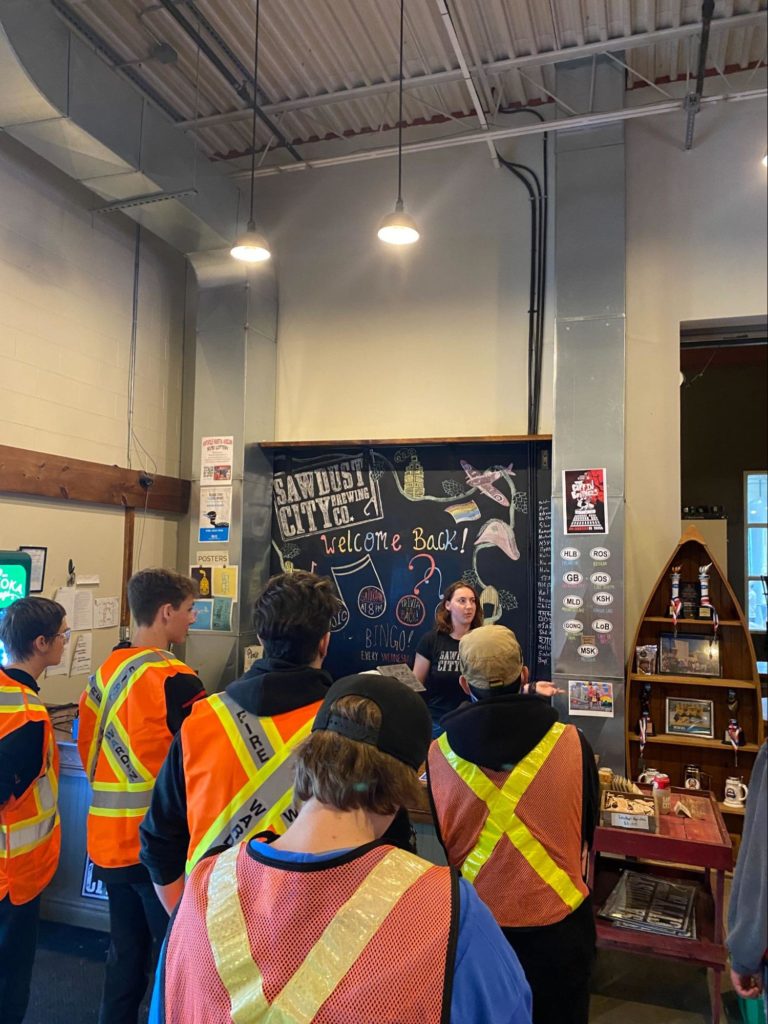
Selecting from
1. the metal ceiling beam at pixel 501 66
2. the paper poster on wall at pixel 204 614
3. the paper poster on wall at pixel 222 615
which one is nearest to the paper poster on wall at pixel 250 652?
the paper poster on wall at pixel 222 615

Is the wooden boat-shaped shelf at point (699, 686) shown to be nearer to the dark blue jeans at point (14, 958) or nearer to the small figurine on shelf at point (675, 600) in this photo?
the small figurine on shelf at point (675, 600)

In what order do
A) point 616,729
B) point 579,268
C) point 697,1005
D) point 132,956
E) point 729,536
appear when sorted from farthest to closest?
point 729,536 < point 579,268 < point 616,729 < point 697,1005 < point 132,956

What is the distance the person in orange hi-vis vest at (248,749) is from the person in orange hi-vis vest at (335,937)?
0.56 metres

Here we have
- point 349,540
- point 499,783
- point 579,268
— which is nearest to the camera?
point 499,783

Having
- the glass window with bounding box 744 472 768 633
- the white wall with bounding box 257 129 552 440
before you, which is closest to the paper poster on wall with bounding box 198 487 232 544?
the white wall with bounding box 257 129 552 440

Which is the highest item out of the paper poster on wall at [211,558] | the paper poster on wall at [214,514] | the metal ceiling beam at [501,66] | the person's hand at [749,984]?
the metal ceiling beam at [501,66]

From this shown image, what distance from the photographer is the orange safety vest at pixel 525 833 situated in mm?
1825

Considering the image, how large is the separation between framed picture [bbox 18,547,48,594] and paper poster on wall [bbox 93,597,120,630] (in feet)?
1.57

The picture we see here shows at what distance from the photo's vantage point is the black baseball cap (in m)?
1.07

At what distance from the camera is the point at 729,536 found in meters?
8.74

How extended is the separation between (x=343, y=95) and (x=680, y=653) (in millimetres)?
4150

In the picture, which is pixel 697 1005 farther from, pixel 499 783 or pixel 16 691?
pixel 16 691

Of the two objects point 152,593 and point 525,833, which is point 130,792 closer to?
point 152,593

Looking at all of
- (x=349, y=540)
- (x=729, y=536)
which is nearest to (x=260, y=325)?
(x=349, y=540)
